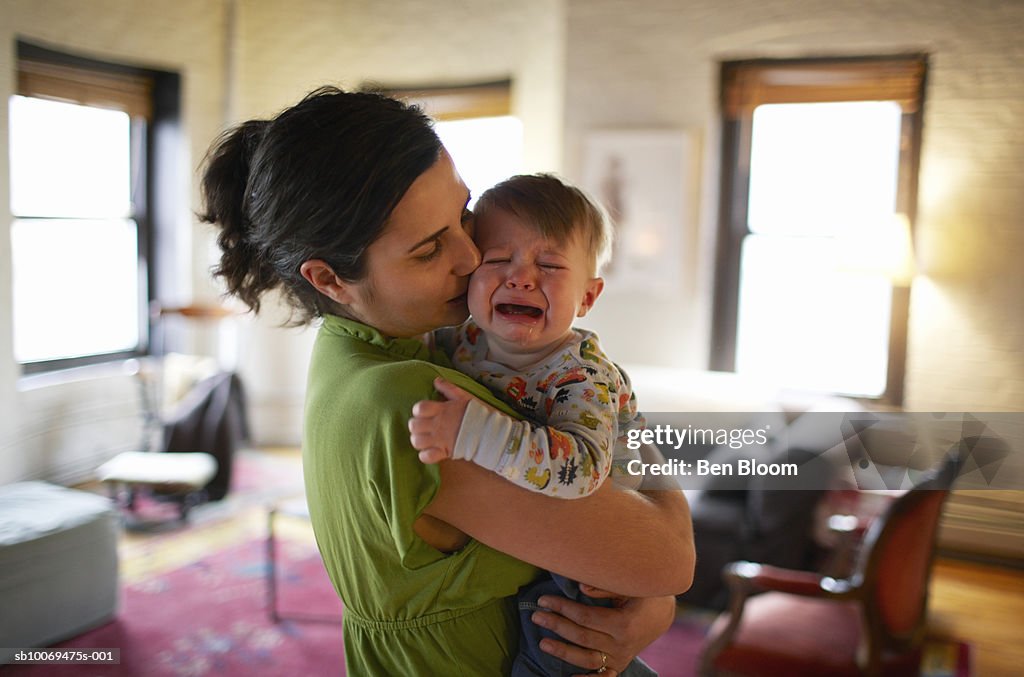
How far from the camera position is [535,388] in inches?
39.0

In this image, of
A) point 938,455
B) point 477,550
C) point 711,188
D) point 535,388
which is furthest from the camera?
point 711,188

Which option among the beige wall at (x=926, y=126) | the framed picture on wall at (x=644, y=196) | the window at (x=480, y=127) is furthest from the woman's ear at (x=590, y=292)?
the window at (x=480, y=127)

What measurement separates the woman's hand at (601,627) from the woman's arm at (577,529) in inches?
2.5

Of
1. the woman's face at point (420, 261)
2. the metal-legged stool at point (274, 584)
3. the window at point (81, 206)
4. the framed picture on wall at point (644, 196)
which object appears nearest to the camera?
the woman's face at point (420, 261)

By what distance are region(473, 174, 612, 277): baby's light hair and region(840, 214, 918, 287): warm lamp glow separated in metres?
2.64

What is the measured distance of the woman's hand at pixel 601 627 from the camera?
3.04 ft

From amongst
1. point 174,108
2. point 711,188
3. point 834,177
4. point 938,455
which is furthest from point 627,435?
point 174,108

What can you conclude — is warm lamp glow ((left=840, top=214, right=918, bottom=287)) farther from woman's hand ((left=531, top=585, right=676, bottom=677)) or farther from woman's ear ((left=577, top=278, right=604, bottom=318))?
woman's hand ((left=531, top=585, right=676, bottom=677))

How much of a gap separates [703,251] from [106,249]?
3.07 metres

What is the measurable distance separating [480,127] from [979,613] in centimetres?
343

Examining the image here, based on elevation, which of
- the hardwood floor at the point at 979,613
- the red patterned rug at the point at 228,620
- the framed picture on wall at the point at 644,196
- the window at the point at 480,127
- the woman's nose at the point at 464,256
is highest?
the window at the point at 480,127

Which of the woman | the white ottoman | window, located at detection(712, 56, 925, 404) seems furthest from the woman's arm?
window, located at detection(712, 56, 925, 404)

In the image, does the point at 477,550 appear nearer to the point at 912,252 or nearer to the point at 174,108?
the point at 912,252

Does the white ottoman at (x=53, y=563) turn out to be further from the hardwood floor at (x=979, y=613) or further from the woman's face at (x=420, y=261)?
the hardwood floor at (x=979, y=613)
